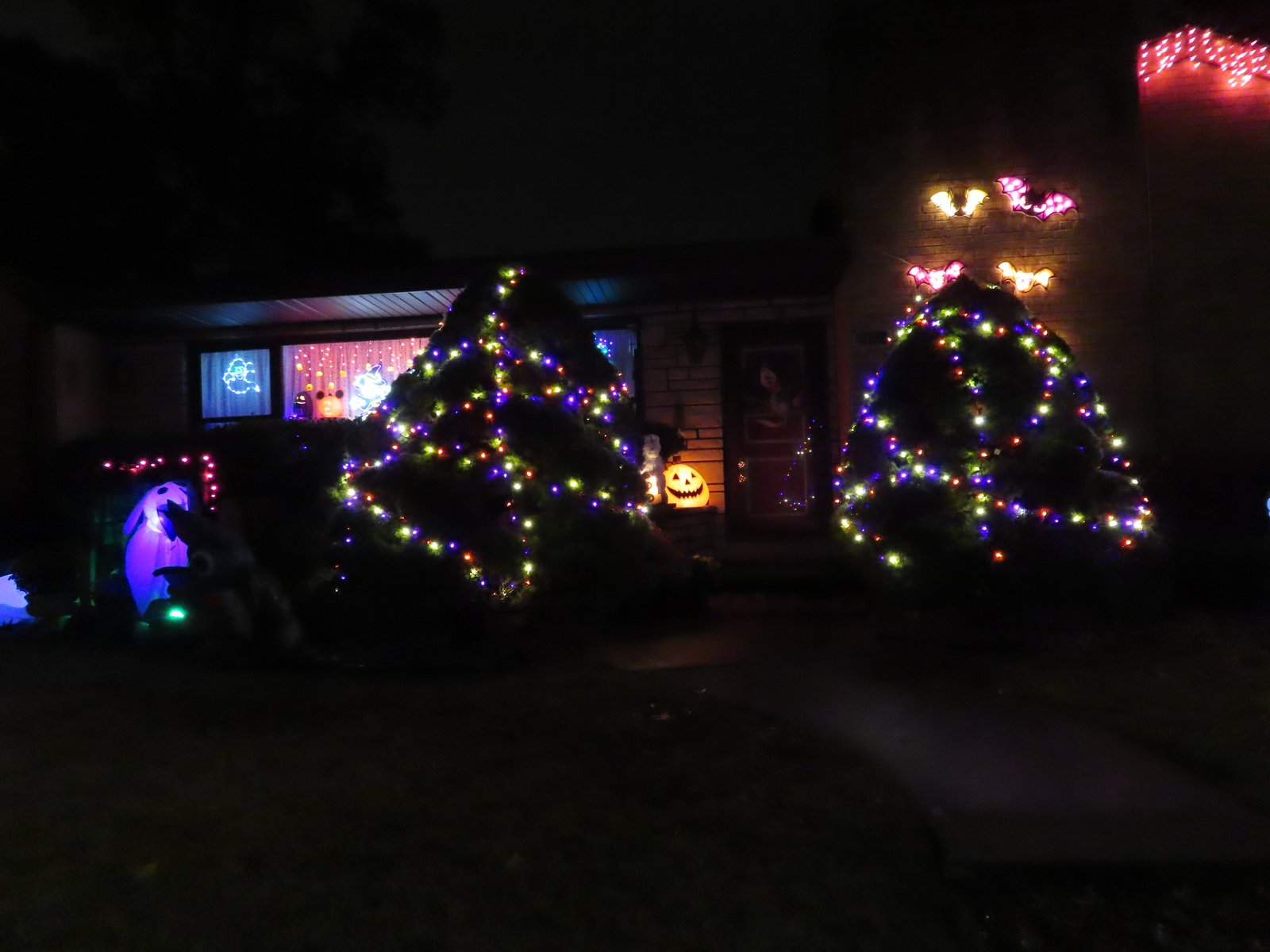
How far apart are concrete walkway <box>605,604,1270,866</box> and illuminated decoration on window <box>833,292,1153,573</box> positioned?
1.16 meters

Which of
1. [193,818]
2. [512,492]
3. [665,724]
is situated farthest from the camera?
[512,492]

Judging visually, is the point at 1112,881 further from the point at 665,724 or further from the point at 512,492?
the point at 512,492

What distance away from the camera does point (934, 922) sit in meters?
3.31

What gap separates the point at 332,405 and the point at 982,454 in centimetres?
695

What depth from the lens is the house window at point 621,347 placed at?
10.7 m

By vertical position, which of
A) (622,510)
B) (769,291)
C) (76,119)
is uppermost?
(76,119)

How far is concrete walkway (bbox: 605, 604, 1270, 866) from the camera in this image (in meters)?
3.76

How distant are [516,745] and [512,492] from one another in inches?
94.6

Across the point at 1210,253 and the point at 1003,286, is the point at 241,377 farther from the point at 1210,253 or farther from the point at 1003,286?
the point at 1210,253

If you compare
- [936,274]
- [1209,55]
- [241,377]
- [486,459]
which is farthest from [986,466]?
[241,377]

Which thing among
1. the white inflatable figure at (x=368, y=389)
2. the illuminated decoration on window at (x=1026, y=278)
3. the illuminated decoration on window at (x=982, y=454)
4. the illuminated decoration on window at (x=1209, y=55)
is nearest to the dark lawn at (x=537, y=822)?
the illuminated decoration on window at (x=982, y=454)

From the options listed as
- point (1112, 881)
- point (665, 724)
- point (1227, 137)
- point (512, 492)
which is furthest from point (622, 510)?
point (1227, 137)

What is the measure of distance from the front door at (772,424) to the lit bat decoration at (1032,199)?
6.90 feet

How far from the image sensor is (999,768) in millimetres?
4652
